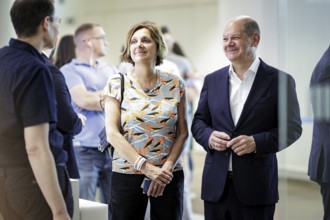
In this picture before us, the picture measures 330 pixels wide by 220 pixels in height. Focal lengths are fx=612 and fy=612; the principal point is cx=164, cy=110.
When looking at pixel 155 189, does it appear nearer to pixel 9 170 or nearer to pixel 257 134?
pixel 257 134

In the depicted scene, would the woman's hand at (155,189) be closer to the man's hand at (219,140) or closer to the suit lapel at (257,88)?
the man's hand at (219,140)

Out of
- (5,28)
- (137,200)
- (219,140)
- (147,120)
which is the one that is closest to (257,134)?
(219,140)

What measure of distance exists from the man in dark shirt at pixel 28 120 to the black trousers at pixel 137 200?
729 millimetres

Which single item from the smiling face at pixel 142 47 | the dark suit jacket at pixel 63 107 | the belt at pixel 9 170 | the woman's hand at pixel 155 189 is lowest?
the woman's hand at pixel 155 189

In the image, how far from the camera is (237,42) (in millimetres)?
3188

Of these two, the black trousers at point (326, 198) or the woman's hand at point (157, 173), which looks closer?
the black trousers at point (326, 198)

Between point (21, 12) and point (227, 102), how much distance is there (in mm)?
1187

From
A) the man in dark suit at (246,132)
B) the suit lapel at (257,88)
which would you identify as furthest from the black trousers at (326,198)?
the suit lapel at (257,88)

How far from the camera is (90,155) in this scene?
432 cm

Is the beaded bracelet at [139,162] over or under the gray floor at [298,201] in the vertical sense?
over

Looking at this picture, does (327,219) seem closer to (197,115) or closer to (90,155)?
(197,115)

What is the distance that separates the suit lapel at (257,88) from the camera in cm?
315

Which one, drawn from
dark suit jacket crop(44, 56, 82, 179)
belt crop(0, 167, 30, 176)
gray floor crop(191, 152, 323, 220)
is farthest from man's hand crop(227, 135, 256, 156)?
belt crop(0, 167, 30, 176)

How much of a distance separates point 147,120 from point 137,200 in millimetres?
431
